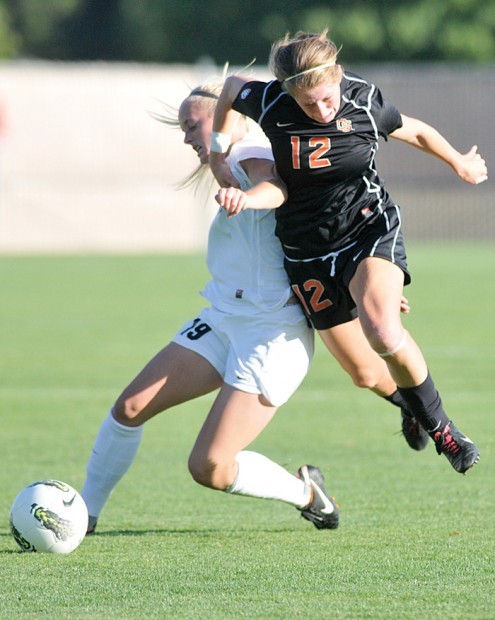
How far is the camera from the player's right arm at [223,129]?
510 centimetres

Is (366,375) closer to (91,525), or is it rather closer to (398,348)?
(398,348)

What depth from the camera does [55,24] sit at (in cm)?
4725

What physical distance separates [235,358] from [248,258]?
1.45 ft

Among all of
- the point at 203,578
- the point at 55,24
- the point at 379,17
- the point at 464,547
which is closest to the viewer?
the point at 203,578

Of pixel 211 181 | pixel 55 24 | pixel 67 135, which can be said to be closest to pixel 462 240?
pixel 67 135

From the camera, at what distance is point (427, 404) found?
5.05m

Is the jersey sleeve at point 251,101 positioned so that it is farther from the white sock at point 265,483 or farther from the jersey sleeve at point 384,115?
the white sock at point 265,483

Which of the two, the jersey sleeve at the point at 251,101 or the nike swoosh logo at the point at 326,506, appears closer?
the jersey sleeve at the point at 251,101

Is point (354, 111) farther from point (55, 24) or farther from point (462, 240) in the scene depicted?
point (55, 24)

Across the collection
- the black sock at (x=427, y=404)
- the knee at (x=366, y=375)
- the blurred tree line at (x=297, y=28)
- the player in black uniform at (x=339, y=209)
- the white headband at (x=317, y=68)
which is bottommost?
the blurred tree line at (x=297, y=28)

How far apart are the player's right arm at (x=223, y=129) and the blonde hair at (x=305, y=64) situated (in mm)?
245

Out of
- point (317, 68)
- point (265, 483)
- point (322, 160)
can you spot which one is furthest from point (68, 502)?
point (317, 68)

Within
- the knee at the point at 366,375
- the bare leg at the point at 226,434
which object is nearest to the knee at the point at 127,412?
the bare leg at the point at 226,434

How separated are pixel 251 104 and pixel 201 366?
112 centimetres
